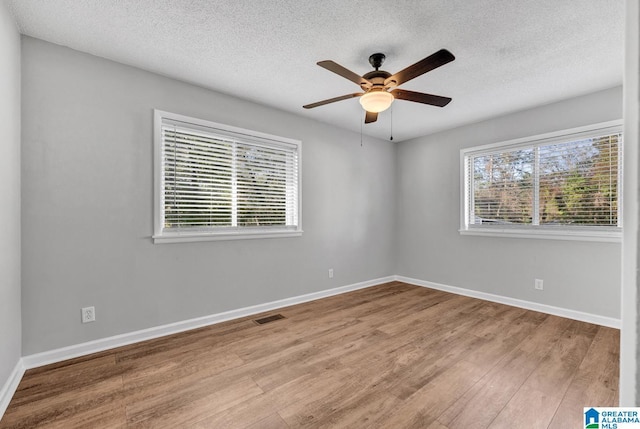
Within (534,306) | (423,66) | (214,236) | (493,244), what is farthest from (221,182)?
(534,306)

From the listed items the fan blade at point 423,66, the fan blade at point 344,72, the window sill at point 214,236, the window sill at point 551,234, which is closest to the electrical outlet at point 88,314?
the window sill at point 214,236

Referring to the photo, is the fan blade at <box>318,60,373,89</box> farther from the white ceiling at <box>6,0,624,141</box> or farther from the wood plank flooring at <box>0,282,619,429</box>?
the wood plank flooring at <box>0,282,619,429</box>

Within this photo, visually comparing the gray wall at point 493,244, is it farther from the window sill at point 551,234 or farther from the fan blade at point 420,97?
the fan blade at point 420,97

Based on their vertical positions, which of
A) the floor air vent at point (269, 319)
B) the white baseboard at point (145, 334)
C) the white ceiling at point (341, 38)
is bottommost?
the floor air vent at point (269, 319)

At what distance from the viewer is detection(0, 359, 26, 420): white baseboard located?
1.80m

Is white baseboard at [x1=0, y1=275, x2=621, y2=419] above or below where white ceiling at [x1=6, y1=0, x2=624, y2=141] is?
below

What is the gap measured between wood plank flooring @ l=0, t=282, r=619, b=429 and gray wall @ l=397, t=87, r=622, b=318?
0.48 m

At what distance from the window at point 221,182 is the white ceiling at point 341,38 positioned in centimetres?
54

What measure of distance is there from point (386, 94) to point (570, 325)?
3.05m

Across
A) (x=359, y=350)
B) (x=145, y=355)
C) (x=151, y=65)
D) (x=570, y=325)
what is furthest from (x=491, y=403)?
(x=151, y=65)

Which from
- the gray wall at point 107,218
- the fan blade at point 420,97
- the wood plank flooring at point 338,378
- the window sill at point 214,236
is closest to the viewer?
the wood plank flooring at point 338,378

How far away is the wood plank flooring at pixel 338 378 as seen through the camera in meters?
1.75

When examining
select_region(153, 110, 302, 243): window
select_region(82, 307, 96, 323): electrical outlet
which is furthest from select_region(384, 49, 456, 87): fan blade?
select_region(82, 307, 96, 323): electrical outlet

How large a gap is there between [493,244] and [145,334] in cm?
417
